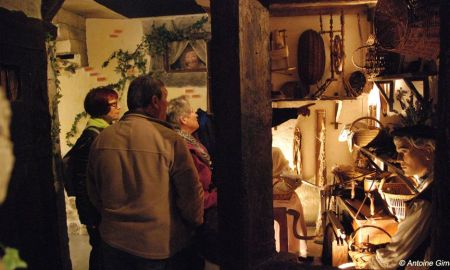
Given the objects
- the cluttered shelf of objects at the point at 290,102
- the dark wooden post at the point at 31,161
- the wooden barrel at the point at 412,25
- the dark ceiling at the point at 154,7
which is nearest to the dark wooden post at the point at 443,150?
the wooden barrel at the point at 412,25

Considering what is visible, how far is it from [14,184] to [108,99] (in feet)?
3.95

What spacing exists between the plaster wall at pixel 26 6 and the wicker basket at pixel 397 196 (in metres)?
4.23

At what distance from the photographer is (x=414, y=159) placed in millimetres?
3064

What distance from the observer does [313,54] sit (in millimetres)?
5402

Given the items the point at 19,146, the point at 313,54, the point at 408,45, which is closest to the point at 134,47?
the point at 313,54

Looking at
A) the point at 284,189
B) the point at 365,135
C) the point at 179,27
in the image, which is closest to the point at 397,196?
the point at 365,135

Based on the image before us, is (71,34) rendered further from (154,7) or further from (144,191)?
(144,191)

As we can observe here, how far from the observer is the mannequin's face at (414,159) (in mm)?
3020

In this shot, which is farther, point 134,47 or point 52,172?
point 134,47

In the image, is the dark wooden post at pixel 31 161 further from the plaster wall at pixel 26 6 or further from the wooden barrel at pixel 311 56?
the wooden barrel at pixel 311 56

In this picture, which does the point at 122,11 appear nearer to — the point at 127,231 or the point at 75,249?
the point at 75,249

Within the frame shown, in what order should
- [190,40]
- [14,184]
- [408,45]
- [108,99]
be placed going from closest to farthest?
[408,45], [14,184], [108,99], [190,40]

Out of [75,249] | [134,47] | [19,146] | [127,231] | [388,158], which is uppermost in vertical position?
[134,47]

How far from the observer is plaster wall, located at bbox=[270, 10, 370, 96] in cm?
559
